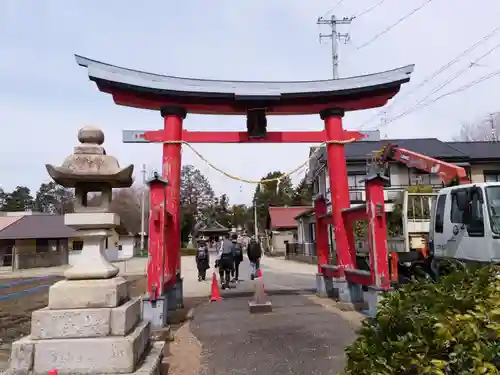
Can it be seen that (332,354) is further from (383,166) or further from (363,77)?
(383,166)

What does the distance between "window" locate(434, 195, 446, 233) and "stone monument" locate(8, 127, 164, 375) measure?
22.7 feet

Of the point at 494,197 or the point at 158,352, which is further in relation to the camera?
the point at 494,197

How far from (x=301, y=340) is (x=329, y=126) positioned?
248 inches

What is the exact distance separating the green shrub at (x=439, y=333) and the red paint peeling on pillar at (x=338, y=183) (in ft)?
26.9

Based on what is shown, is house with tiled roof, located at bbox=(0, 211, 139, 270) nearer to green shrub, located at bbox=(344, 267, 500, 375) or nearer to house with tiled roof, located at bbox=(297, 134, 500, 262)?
house with tiled roof, located at bbox=(297, 134, 500, 262)

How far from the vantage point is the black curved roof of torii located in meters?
10.1

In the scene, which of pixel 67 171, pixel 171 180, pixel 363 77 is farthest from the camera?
pixel 363 77

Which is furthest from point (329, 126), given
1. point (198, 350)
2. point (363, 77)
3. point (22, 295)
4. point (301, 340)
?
point (22, 295)

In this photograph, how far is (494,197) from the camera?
751cm

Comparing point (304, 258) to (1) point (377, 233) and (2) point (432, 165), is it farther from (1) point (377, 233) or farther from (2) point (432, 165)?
(1) point (377, 233)

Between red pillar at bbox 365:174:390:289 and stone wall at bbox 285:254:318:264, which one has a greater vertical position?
red pillar at bbox 365:174:390:289

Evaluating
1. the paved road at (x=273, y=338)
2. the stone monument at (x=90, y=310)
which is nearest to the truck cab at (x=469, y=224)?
the paved road at (x=273, y=338)

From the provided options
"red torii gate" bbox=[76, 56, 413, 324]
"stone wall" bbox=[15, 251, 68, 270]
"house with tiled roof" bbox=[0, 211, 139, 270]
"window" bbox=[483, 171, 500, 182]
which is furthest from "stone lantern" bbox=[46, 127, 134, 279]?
"stone wall" bbox=[15, 251, 68, 270]

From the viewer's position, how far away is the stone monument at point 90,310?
4117 mm
